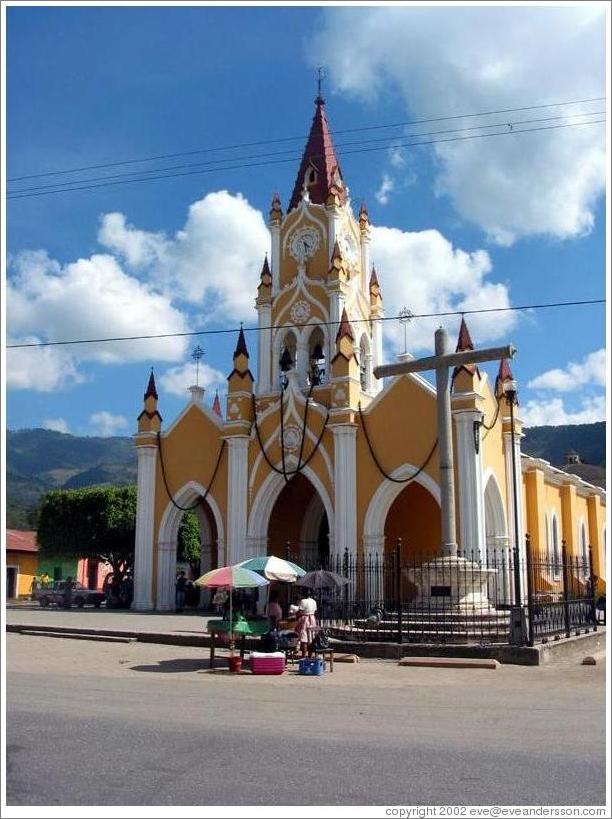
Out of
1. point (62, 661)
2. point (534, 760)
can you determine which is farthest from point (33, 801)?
point (62, 661)

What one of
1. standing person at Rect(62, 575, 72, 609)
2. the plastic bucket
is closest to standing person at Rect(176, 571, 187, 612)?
standing person at Rect(62, 575, 72, 609)

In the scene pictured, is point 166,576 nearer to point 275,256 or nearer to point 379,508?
point 379,508

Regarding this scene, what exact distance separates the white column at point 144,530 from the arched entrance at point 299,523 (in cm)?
457

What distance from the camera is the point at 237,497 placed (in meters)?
28.9

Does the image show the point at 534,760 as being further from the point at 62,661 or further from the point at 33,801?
the point at 62,661

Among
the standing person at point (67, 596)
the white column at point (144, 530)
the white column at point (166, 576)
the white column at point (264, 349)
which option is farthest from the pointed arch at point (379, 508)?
the standing person at point (67, 596)

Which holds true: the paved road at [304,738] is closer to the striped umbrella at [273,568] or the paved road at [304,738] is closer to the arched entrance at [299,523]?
the striped umbrella at [273,568]

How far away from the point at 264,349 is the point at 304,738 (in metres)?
24.9

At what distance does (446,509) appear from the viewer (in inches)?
696

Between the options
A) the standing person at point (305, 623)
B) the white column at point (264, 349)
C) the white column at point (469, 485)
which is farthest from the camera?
the white column at point (264, 349)

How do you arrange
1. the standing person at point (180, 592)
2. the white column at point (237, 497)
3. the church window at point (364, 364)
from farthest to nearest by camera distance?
the church window at point (364, 364)
the standing person at point (180, 592)
the white column at point (237, 497)

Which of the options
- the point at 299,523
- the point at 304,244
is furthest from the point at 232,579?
the point at 304,244

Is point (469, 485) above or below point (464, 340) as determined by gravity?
below

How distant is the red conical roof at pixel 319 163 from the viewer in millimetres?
33688
